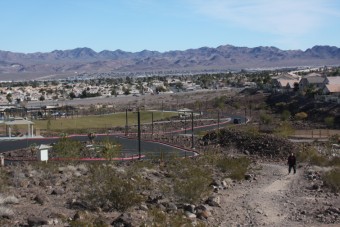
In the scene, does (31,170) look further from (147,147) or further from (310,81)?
(310,81)

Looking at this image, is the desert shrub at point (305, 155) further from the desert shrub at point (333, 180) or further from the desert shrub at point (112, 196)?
the desert shrub at point (112, 196)

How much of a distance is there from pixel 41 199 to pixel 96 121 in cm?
6271

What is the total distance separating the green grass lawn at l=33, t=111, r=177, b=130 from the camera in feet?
243

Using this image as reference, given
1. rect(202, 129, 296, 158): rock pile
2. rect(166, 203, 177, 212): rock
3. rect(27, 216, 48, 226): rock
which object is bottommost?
rect(202, 129, 296, 158): rock pile

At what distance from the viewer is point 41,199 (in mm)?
19469

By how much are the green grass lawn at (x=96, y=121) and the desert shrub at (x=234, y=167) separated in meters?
42.7

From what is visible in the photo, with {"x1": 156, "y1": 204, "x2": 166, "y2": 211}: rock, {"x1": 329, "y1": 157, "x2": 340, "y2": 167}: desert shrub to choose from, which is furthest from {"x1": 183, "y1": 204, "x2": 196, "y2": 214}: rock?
{"x1": 329, "y1": 157, "x2": 340, "y2": 167}: desert shrub

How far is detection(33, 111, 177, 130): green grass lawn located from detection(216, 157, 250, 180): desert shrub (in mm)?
42708

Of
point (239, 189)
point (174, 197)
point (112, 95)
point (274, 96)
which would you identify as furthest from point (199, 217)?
point (112, 95)

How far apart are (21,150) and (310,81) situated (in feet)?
265

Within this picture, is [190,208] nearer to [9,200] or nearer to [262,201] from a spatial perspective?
[262,201]

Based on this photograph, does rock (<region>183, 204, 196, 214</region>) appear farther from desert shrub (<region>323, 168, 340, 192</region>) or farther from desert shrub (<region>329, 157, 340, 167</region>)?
desert shrub (<region>329, 157, 340, 167</region>)

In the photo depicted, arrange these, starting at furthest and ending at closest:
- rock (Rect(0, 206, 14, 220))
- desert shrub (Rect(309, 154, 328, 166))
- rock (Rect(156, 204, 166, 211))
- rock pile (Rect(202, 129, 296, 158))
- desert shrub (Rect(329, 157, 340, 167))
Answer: rock pile (Rect(202, 129, 296, 158))
desert shrub (Rect(309, 154, 328, 166))
desert shrub (Rect(329, 157, 340, 167))
rock (Rect(156, 204, 166, 211))
rock (Rect(0, 206, 14, 220))

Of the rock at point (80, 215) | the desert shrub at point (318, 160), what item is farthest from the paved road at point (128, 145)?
the rock at point (80, 215)
